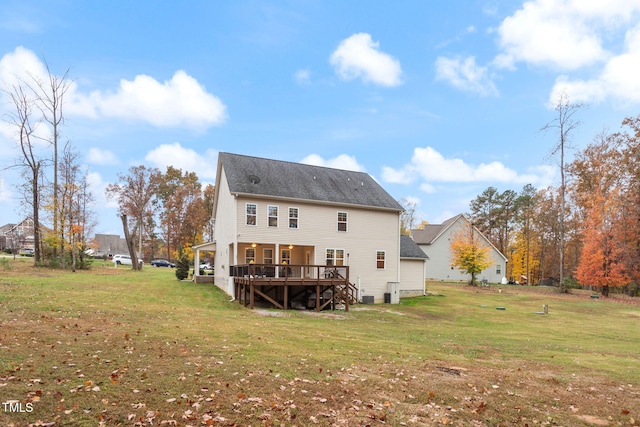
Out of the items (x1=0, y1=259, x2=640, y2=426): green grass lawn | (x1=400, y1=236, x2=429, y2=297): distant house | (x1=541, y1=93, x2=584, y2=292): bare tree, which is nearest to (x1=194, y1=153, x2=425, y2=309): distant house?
(x1=400, y1=236, x2=429, y2=297): distant house

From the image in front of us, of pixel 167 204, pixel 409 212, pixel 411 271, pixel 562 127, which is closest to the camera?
pixel 411 271

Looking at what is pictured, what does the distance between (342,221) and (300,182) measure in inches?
146

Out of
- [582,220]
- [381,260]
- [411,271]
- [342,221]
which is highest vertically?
[582,220]

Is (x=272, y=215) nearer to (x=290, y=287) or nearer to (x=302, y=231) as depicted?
(x=302, y=231)

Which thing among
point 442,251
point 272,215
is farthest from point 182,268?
point 442,251

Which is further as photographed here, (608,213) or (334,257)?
(608,213)

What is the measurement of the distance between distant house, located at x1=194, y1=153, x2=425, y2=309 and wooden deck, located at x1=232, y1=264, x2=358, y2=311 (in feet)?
0.19

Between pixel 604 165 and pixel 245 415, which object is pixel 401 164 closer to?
pixel 604 165

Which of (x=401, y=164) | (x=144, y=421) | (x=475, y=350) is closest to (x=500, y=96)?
(x=401, y=164)

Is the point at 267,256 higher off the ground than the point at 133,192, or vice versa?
the point at 133,192

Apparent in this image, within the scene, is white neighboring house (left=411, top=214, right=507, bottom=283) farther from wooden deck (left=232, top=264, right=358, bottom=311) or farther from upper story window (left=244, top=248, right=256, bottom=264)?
upper story window (left=244, top=248, right=256, bottom=264)

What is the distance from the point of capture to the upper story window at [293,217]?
878 inches

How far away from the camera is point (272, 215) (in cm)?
2175

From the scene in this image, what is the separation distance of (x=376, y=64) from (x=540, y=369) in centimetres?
2040
